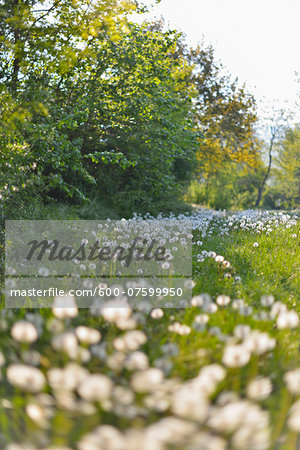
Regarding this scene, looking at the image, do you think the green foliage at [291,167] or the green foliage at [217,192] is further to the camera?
the green foliage at [291,167]

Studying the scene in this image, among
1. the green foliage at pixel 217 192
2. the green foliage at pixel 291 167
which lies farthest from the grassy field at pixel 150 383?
the green foliage at pixel 291 167

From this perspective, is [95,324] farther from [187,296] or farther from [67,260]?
[67,260]

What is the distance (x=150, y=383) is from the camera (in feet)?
6.16

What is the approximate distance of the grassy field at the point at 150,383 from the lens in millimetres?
1737

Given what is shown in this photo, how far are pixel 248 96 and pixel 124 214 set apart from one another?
12.9m

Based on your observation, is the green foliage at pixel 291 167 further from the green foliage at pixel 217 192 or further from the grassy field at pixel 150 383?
the grassy field at pixel 150 383

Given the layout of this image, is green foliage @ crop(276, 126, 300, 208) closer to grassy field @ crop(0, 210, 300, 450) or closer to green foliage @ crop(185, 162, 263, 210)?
green foliage @ crop(185, 162, 263, 210)

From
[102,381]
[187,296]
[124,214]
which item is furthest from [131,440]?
[124,214]

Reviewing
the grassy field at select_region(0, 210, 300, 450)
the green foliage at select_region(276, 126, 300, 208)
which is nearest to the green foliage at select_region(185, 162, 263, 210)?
the green foliage at select_region(276, 126, 300, 208)

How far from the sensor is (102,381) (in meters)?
1.72

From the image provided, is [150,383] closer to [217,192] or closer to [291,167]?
[217,192]

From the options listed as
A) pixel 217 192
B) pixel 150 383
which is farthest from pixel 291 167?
pixel 150 383

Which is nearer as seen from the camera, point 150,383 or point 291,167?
point 150,383

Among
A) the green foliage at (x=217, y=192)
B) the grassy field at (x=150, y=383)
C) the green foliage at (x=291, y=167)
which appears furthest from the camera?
the green foliage at (x=291, y=167)
